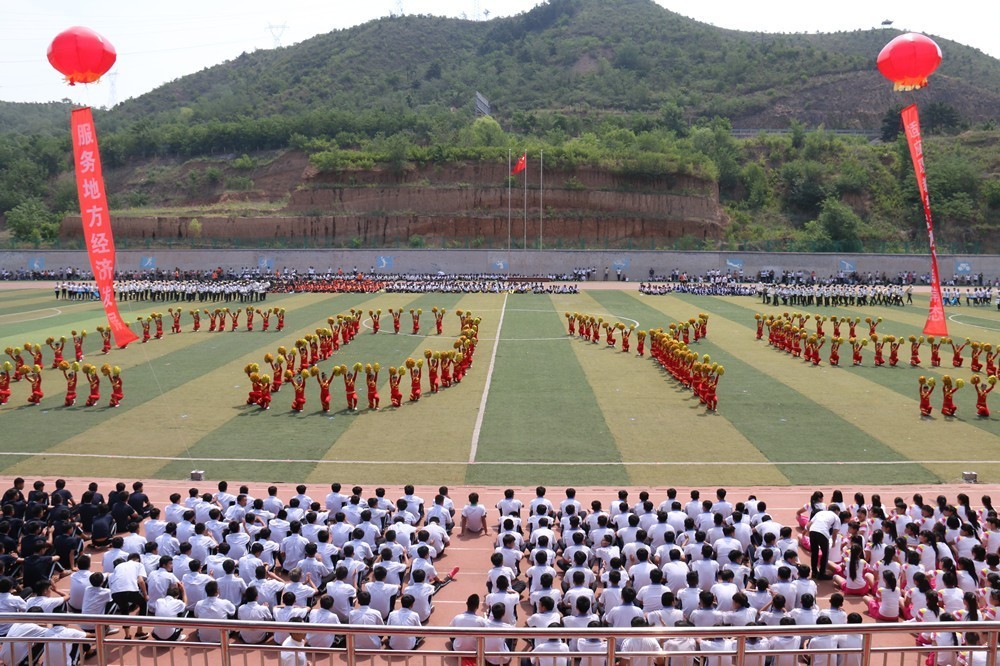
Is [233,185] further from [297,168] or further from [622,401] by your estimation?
[622,401]

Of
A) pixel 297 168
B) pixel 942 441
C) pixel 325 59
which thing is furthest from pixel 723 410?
pixel 325 59

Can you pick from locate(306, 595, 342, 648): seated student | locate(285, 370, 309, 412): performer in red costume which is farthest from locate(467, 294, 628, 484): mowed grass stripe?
locate(306, 595, 342, 648): seated student

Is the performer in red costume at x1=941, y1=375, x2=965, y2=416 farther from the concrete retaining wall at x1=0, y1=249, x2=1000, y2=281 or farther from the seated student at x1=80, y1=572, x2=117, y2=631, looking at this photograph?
the concrete retaining wall at x1=0, y1=249, x2=1000, y2=281

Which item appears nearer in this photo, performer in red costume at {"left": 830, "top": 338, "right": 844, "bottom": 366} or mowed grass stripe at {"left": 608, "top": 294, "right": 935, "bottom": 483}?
mowed grass stripe at {"left": 608, "top": 294, "right": 935, "bottom": 483}

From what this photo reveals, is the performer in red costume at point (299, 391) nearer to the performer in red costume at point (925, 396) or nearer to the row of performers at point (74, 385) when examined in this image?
the row of performers at point (74, 385)

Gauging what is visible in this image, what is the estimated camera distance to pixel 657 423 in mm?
19906

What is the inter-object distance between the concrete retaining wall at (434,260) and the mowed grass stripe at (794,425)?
43002 millimetres

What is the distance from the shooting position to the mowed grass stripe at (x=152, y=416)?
57.2ft

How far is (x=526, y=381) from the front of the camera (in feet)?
82.1

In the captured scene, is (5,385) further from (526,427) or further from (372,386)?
(526,427)

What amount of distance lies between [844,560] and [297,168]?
98.5m

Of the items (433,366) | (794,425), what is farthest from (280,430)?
(794,425)

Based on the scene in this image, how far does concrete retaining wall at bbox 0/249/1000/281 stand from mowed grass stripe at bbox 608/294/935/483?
43.0 meters

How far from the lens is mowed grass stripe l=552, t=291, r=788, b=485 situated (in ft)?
53.1
